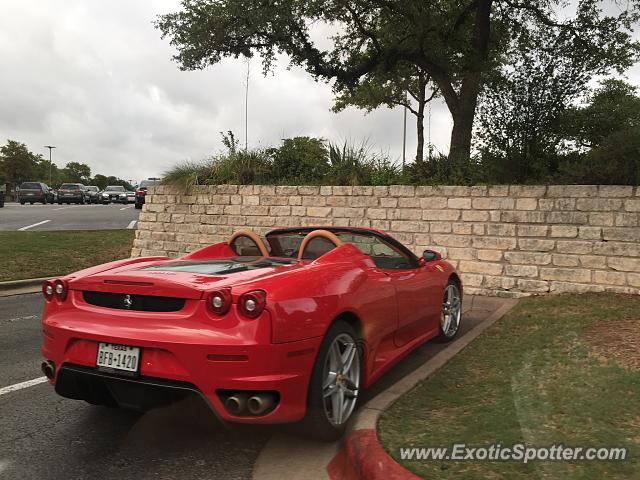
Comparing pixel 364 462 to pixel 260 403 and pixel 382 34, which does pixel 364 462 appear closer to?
pixel 260 403

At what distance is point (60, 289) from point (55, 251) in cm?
998

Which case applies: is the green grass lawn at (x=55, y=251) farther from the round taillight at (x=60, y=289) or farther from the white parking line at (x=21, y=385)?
the round taillight at (x=60, y=289)

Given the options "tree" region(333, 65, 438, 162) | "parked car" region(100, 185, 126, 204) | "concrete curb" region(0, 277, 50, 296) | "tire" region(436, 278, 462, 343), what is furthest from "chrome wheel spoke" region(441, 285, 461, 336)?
"parked car" region(100, 185, 126, 204)

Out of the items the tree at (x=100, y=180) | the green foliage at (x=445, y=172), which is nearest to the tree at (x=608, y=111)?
the green foliage at (x=445, y=172)

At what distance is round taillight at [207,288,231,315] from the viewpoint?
290 cm

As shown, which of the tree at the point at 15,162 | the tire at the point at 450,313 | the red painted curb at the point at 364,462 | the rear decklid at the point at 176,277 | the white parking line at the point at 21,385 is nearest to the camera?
the red painted curb at the point at 364,462

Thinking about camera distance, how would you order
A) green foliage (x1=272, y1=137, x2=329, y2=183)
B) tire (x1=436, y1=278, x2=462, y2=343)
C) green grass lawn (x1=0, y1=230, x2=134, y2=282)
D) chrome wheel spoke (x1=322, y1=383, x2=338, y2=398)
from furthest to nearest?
green foliage (x1=272, y1=137, x2=329, y2=183) → green grass lawn (x1=0, y1=230, x2=134, y2=282) → tire (x1=436, y1=278, x2=462, y2=343) → chrome wheel spoke (x1=322, y1=383, x2=338, y2=398)

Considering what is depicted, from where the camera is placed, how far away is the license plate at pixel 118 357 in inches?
115

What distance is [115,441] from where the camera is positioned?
3.35 meters

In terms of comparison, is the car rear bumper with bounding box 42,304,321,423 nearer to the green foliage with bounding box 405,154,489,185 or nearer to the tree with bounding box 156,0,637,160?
the green foliage with bounding box 405,154,489,185

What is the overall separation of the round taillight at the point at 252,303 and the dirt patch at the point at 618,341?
3134 millimetres

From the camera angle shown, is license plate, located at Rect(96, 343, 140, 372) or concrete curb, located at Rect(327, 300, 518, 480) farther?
license plate, located at Rect(96, 343, 140, 372)

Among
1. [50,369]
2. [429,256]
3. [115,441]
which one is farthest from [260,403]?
[429,256]

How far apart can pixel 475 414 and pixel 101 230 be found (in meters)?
15.4
